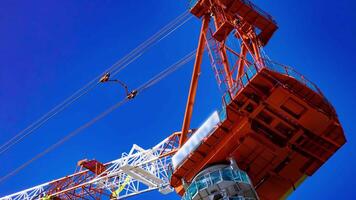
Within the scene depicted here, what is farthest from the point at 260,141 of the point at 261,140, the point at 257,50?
the point at 257,50

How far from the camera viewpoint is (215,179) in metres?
35.4

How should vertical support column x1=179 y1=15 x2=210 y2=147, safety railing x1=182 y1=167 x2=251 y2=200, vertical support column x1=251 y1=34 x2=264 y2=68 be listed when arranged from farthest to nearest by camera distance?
vertical support column x1=179 y1=15 x2=210 y2=147 → vertical support column x1=251 y1=34 x2=264 y2=68 → safety railing x1=182 y1=167 x2=251 y2=200

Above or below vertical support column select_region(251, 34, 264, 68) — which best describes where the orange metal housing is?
below

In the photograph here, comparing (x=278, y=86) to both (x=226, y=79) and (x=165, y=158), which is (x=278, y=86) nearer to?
(x=226, y=79)

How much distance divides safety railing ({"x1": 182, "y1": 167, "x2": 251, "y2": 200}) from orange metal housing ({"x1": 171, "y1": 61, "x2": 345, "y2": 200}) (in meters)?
1.67

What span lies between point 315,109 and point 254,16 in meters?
12.5

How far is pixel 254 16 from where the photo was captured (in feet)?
152

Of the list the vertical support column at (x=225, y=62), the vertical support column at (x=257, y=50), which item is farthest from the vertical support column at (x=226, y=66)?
the vertical support column at (x=257, y=50)

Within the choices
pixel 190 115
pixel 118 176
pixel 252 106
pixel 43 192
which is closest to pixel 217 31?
pixel 190 115

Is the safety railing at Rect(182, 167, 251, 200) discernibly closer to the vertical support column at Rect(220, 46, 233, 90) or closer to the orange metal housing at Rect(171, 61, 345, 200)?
the orange metal housing at Rect(171, 61, 345, 200)

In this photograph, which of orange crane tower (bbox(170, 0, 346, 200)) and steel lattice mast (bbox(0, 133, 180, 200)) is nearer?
orange crane tower (bbox(170, 0, 346, 200))

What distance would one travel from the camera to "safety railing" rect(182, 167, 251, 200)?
34938mm

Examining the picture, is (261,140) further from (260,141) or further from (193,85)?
(193,85)

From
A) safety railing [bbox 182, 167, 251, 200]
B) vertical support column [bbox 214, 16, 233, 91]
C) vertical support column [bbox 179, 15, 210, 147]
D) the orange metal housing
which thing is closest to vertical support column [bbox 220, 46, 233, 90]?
vertical support column [bbox 214, 16, 233, 91]
